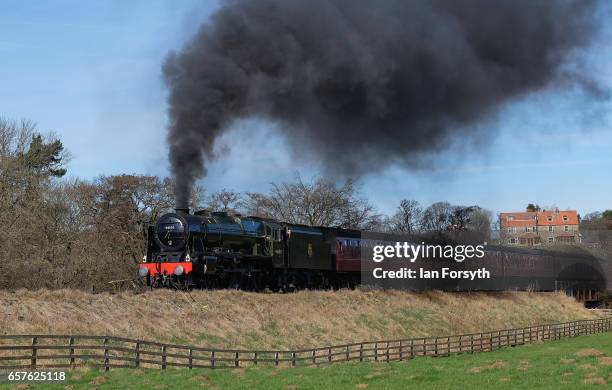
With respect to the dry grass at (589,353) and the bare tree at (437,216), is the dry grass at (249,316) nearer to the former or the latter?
the dry grass at (589,353)

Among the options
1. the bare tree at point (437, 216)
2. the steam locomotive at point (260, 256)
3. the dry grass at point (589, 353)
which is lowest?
the dry grass at point (589, 353)

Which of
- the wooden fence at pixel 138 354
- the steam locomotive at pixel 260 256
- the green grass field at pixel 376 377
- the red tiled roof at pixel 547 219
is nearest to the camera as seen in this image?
the green grass field at pixel 376 377

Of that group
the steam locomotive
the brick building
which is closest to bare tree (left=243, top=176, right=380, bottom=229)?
the steam locomotive

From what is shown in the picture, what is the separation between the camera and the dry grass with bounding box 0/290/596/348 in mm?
19841

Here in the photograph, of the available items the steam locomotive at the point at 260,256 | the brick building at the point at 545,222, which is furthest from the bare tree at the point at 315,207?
the brick building at the point at 545,222

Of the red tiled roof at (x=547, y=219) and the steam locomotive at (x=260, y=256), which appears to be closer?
the steam locomotive at (x=260, y=256)

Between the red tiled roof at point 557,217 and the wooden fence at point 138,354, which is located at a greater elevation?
the red tiled roof at point 557,217

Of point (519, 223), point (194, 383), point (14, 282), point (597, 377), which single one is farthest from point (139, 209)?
point (519, 223)

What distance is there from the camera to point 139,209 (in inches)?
1865

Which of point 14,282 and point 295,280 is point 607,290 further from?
point 14,282

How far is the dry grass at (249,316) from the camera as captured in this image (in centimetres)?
1984

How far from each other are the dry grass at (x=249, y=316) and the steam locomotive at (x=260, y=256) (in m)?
1.16

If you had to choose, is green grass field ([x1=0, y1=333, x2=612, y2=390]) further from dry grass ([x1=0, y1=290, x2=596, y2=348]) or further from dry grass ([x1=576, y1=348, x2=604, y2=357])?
dry grass ([x1=0, y1=290, x2=596, y2=348])

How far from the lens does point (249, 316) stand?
24922 mm
